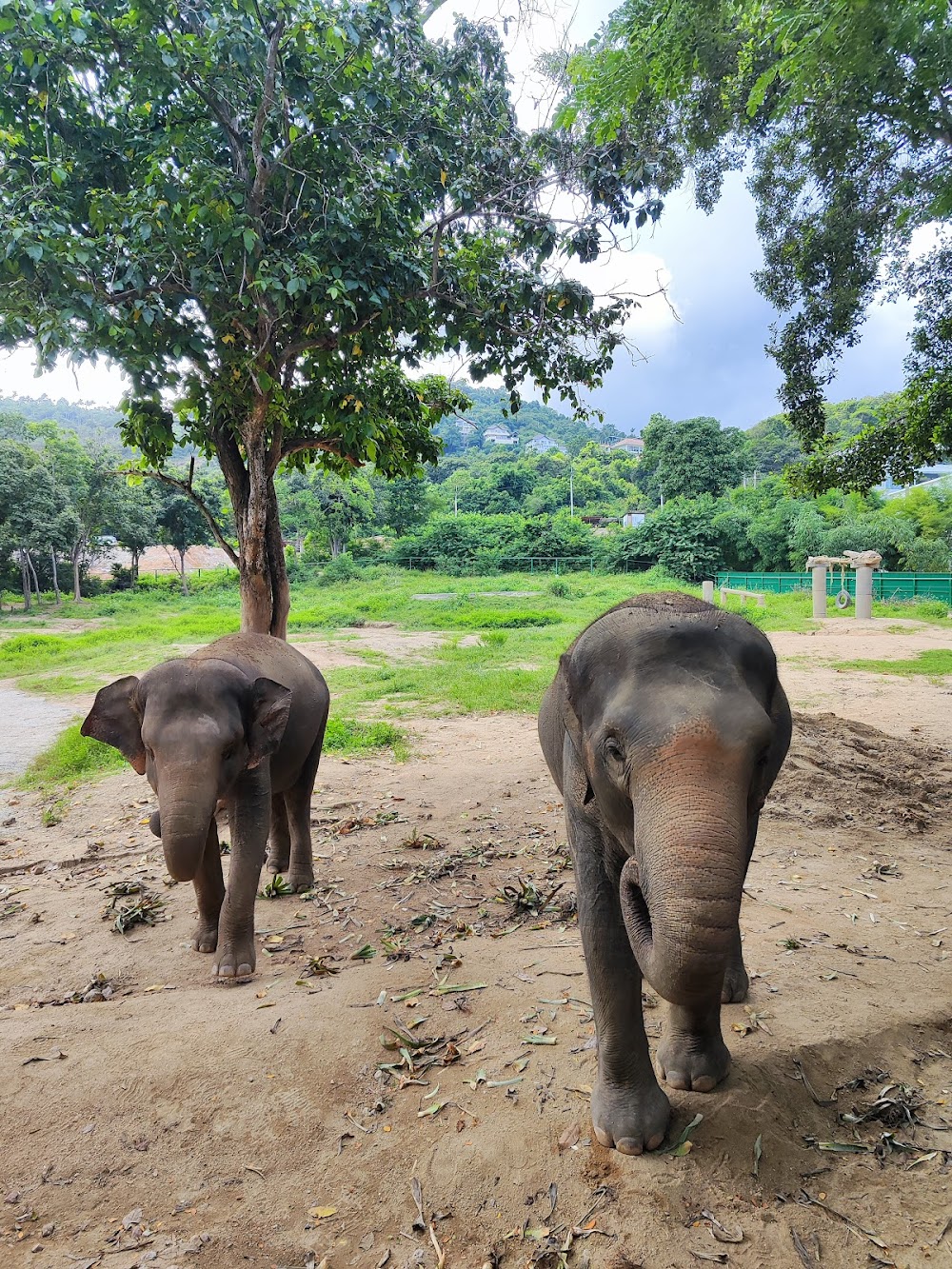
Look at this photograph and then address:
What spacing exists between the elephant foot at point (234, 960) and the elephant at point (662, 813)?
2.48 metres

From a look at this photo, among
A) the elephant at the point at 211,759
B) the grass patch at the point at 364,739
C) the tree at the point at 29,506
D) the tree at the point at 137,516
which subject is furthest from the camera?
the tree at the point at 137,516

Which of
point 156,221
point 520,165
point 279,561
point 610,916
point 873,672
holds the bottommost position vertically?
point 873,672

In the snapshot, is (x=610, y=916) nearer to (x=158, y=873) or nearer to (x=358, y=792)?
(x=158, y=873)

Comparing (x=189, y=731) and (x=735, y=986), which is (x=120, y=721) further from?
(x=735, y=986)

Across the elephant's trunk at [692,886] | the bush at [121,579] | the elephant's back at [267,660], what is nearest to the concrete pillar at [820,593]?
the elephant's back at [267,660]

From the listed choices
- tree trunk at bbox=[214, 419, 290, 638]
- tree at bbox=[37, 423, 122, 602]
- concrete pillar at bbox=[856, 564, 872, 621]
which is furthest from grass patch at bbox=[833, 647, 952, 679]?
tree at bbox=[37, 423, 122, 602]

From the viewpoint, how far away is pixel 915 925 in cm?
489

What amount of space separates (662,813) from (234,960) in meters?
3.46

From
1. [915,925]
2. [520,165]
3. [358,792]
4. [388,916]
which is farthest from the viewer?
[358,792]

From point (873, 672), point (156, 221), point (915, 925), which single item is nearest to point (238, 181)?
point (156, 221)

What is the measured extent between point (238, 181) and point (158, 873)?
5898 millimetres

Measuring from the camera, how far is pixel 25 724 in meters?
13.3

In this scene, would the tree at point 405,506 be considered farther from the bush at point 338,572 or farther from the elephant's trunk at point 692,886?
the elephant's trunk at point 692,886

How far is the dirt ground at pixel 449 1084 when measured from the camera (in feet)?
8.64
